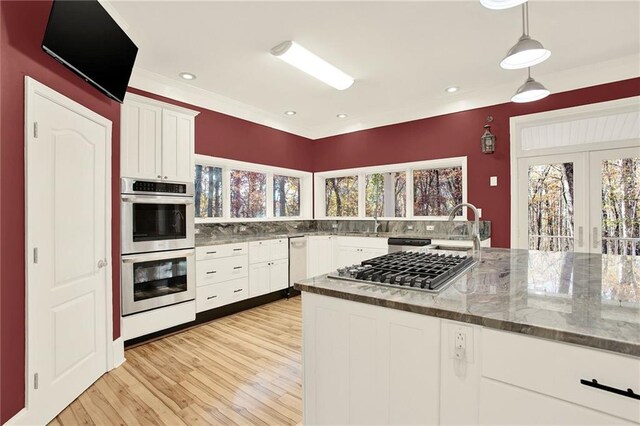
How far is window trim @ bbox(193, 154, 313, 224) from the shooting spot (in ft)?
13.6

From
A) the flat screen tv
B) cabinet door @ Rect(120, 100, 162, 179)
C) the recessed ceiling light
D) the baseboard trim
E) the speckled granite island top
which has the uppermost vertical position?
the recessed ceiling light

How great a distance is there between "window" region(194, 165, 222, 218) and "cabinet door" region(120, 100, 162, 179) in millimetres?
954

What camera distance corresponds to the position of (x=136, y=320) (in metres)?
2.92

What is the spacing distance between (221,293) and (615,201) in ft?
15.2

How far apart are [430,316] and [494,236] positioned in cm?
344

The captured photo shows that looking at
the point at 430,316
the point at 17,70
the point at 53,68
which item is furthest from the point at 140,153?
the point at 430,316

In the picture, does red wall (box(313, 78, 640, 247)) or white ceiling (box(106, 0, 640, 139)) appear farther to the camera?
red wall (box(313, 78, 640, 247))

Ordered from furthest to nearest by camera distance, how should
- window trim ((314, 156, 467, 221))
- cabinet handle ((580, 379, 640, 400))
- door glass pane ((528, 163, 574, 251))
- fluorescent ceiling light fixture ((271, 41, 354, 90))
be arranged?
window trim ((314, 156, 467, 221)) → door glass pane ((528, 163, 574, 251)) → fluorescent ceiling light fixture ((271, 41, 354, 90)) → cabinet handle ((580, 379, 640, 400))

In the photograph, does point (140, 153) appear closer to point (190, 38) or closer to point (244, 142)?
point (190, 38)

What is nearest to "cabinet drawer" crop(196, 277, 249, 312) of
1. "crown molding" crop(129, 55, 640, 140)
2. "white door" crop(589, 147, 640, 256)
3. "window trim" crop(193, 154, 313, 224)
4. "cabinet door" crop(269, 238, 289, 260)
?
"cabinet door" crop(269, 238, 289, 260)

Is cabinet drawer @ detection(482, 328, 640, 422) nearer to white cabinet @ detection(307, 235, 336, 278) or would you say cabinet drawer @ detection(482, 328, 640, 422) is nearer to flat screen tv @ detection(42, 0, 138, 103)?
flat screen tv @ detection(42, 0, 138, 103)

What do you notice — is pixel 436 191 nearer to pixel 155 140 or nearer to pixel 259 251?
pixel 259 251

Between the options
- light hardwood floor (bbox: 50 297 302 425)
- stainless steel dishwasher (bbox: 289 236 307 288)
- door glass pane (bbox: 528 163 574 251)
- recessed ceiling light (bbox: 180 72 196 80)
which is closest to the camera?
light hardwood floor (bbox: 50 297 302 425)

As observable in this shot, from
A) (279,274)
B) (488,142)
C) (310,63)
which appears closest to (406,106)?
(488,142)
